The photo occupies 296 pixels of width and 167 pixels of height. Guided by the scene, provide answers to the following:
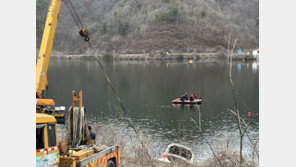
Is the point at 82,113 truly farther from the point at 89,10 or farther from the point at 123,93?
the point at 89,10

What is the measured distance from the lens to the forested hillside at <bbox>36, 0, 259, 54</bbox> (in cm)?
12012

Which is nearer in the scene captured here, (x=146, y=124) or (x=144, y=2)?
(x=146, y=124)

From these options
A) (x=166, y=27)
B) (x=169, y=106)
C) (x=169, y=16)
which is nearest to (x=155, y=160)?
(x=169, y=106)

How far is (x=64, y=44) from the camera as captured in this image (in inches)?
5625

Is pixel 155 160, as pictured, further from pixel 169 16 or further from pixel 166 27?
pixel 169 16

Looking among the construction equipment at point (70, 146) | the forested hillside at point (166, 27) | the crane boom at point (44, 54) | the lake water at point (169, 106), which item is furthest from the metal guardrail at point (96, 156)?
the forested hillside at point (166, 27)

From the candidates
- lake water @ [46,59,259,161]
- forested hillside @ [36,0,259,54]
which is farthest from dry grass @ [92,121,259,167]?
forested hillside @ [36,0,259,54]

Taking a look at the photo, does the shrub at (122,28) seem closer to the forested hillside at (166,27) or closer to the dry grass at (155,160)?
the forested hillside at (166,27)

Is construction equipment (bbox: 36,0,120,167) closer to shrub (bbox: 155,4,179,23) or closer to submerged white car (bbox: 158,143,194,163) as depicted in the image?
submerged white car (bbox: 158,143,194,163)

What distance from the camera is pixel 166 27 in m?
125

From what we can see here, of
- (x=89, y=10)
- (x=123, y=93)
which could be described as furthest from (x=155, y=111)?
(x=89, y=10)

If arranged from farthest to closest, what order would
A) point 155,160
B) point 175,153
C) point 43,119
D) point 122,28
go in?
point 122,28, point 175,153, point 155,160, point 43,119

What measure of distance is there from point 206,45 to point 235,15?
1158 inches

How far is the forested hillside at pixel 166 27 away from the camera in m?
120
